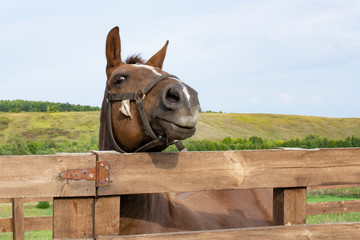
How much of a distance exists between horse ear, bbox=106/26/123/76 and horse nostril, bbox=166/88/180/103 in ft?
3.98

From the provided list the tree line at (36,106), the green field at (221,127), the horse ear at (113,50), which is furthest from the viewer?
the tree line at (36,106)

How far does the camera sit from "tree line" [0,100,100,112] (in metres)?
64.1

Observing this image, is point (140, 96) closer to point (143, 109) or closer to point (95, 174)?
point (143, 109)

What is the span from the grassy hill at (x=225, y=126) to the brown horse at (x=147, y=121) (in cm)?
3535

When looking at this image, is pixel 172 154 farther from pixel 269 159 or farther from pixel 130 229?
pixel 130 229

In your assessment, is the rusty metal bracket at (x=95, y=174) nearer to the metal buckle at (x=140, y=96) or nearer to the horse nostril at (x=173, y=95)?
the horse nostril at (x=173, y=95)

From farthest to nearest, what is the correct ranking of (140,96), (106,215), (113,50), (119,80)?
(113,50) < (119,80) < (140,96) < (106,215)

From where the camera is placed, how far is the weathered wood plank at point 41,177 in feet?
6.74

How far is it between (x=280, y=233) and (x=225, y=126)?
151 feet

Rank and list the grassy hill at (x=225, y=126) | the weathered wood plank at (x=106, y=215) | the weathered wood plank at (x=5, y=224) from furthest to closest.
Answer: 1. the grassy hill at (x=225, y=126)
2. the weathered wood plank at (x=5, y=224)
3. the weathered wood plank at (x=106, y=215)

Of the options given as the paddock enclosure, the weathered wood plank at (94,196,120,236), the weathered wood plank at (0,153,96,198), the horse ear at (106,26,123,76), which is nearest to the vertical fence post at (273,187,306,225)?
the paddock enclosure

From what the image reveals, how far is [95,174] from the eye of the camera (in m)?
2.15

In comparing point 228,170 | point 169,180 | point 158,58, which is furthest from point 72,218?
point 158,58

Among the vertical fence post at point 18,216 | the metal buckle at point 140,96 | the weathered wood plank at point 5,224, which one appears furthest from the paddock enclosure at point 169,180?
the weathered wood plank at point 5,224
